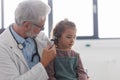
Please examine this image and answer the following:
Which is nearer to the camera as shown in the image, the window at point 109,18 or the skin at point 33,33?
the skin at point 33,33

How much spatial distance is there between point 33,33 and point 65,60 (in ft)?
1.15

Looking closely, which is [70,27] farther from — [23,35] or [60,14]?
[60,14]

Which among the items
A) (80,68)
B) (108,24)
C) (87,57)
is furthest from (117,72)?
(80,68)

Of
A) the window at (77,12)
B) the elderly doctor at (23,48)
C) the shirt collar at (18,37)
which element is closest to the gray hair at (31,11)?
the elderly doctor at (23,48)

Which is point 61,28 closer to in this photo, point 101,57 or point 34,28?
point 34,28

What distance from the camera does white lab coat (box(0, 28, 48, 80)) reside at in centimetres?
160

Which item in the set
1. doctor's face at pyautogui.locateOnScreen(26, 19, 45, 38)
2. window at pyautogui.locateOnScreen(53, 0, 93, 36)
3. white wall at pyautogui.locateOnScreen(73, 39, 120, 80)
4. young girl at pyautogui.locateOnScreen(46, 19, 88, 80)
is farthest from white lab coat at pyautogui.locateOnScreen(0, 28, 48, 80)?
window at pyautogui.locateOnScreen(53, 0, 93, 36)

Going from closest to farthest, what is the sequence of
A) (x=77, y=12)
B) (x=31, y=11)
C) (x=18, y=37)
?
(x=31, y=11), (x=18, y=37), (x=77, y=12)

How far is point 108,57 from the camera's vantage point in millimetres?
4199

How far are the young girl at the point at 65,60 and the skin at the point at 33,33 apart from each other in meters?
0.20

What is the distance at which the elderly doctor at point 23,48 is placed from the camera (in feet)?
5.26

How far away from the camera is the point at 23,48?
5.71ft

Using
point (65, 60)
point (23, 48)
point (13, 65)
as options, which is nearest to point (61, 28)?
point (65, 60)

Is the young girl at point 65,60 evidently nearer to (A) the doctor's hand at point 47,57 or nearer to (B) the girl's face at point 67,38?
(B) the girl's face at point 67,38
